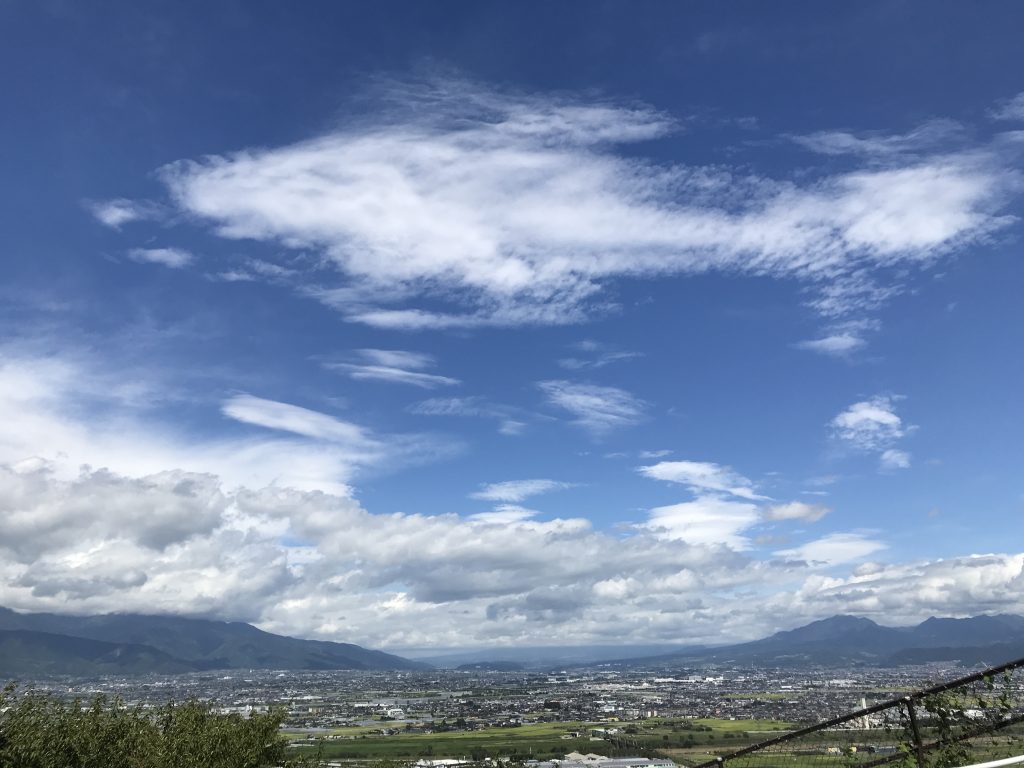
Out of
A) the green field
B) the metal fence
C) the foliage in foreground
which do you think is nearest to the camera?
the metal fence

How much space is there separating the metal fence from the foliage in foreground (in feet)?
68.2

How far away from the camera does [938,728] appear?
29.3 feet

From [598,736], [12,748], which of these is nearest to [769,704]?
[598,736]

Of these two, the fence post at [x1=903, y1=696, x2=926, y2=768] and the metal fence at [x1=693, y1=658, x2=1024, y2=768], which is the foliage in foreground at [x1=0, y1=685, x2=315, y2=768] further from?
the fence post at [x1=903, y1=696, x2=926, y2=768]

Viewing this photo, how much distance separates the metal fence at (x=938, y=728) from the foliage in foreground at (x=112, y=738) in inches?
818

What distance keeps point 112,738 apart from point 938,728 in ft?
87.7

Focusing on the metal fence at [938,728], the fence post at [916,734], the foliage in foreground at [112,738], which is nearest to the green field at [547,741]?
the foliage in foreground at [112,738]

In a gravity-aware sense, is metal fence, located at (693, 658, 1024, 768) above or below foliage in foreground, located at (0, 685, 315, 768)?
above

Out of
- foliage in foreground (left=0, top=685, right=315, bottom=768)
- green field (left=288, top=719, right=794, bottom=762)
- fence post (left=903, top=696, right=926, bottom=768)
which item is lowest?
green field (left=288, top=719, right=794, bottom=762)

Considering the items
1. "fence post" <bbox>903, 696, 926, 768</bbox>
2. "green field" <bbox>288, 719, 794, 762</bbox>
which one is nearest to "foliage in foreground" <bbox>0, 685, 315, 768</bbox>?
"fence post" <bbox>903, 696, 926, 768</bbox>

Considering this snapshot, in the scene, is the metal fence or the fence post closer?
the metal fence

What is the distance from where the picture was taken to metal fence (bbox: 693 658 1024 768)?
8.43 m

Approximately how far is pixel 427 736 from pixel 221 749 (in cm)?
12653

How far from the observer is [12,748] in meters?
A: 20.3
